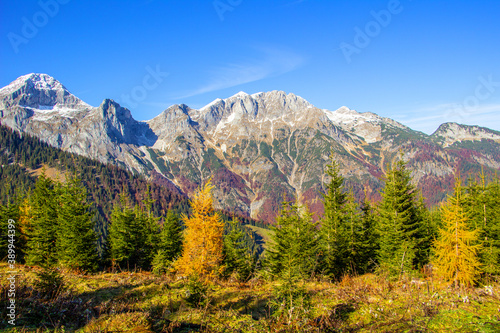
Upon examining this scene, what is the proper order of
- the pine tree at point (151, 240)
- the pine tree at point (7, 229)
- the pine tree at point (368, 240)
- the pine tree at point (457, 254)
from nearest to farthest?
the pine tree at point (457, 254)
the pine tree at point (368, 240)
the pine tree at point (7, 229)
the pine tree at point (151, 240)

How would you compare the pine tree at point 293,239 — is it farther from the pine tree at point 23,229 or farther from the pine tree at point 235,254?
the pine tree at point 23,229

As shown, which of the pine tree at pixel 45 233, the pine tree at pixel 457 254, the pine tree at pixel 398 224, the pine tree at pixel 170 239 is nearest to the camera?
the pine tree at pixel 457 254

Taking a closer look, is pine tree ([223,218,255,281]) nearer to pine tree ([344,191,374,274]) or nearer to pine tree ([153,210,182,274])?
pine tree ([153,210,182,274])

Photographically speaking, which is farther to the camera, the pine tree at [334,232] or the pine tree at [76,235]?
the pine tree at [76,235]

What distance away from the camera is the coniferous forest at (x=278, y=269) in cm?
711

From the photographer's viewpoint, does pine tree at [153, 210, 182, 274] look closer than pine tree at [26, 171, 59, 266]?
No

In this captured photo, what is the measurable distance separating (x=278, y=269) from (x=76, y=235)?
2114 centimetres

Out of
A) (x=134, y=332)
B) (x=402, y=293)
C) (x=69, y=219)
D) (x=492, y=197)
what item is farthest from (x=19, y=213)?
(x=492, y=197)

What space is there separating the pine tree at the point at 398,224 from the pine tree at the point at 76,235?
29.3m

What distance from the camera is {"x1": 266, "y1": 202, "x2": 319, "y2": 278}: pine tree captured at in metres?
22.3

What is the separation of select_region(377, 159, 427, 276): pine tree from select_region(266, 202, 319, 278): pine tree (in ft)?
21.9

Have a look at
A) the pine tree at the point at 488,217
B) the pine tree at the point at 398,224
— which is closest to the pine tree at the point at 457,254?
the pine tree at the point at 398,224

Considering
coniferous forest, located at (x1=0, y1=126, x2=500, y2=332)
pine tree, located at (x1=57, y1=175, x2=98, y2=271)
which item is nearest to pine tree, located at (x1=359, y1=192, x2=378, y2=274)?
coniferous forest, located at (x1=0, y1=126, x2=500, y2=332)

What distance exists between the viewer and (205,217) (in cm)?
2136
